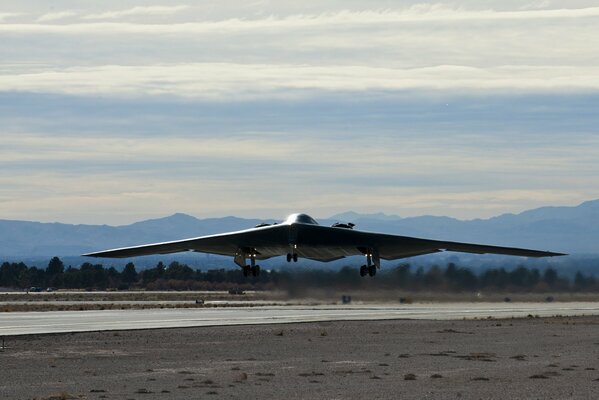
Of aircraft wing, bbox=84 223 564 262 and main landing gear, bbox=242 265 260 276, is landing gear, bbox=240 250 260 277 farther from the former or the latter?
aircraft wing, bbox=84 223 564 262

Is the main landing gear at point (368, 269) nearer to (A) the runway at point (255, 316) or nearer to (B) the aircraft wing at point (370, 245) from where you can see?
(B) the aircraft wing at point (370, 245)

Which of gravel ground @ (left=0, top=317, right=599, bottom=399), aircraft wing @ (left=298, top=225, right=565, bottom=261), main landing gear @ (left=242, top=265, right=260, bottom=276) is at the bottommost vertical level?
gravel ground @ (left=0, top=317, right=599, bottom=399)

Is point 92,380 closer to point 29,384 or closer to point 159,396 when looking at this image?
point 29,384

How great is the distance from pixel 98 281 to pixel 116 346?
495ft

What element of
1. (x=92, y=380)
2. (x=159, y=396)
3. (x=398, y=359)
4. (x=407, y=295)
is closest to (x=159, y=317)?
(x=407, y=295)

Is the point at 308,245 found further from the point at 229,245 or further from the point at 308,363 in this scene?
the point at 308,363

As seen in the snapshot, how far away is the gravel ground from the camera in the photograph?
3027 cm

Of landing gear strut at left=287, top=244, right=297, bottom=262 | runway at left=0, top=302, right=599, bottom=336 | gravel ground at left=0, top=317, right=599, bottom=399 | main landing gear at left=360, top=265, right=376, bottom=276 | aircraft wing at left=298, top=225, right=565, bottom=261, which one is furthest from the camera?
→ main landing gear at left=360, top=265, right=376, bottom=276

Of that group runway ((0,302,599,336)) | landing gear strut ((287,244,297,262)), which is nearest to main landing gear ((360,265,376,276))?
runway ((0,302,599,336))

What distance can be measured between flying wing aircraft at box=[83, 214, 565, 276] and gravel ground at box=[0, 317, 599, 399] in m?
7.51

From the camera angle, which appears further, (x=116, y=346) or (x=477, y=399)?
(x=116, y=346)

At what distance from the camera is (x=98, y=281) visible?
631 feet

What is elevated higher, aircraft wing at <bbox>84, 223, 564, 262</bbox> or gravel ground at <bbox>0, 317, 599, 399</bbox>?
aircraft wing at <bbox>84, 223, 564, 262</bbox>

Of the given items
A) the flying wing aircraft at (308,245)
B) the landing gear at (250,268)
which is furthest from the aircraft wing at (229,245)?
the landing gear at (250,268)
